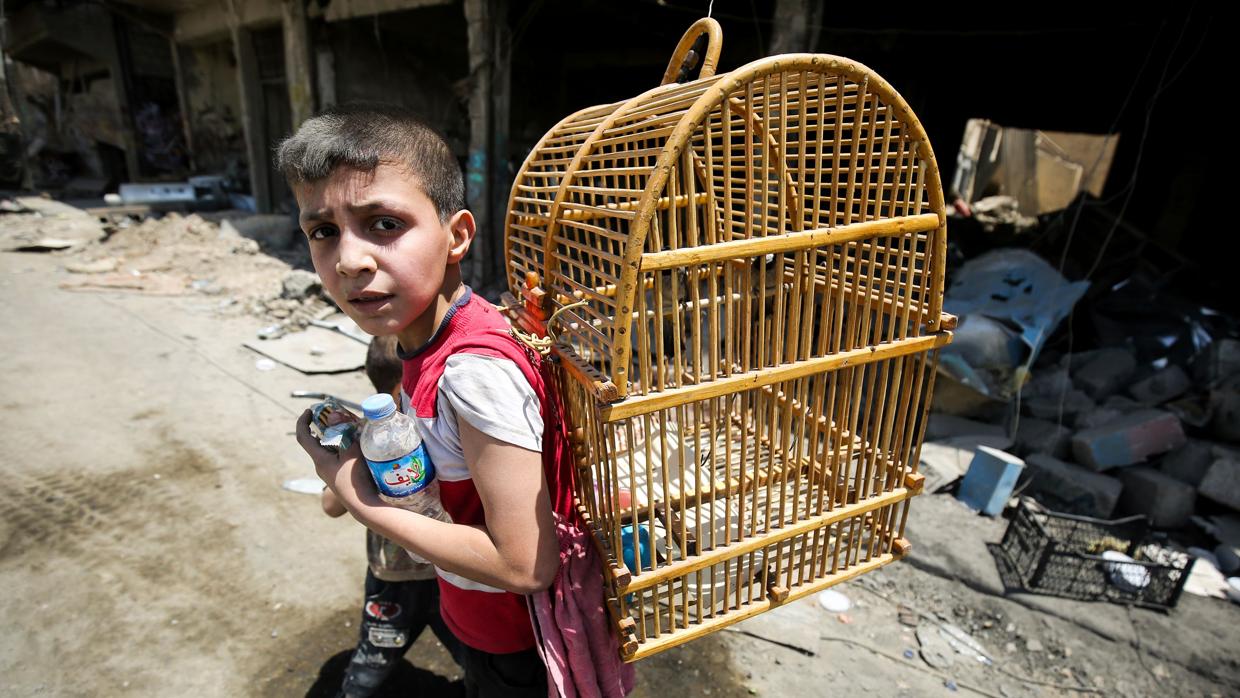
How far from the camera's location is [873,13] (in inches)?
255

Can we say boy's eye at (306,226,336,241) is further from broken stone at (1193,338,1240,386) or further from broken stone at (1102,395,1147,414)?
broken stone at (1193,338,1240,386)

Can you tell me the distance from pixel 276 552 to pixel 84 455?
178 centimetres

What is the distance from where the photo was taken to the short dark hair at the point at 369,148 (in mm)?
1007

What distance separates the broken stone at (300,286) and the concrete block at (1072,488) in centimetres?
725

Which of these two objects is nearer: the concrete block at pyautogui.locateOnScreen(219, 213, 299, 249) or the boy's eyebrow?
the boy's eyebrow

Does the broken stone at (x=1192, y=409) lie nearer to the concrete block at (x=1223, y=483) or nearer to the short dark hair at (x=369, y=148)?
the concrete block at (x=1223, y=483)

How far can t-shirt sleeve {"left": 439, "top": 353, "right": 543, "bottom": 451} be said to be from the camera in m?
0.96

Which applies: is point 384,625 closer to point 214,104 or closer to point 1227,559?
point 1227,559

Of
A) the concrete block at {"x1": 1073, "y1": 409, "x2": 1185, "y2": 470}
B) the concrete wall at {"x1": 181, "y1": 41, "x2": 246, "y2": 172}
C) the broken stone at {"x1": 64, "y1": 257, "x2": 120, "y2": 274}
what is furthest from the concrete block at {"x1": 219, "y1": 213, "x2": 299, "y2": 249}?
the concrete block at {"x1": 1073, "y1": 409, "x2": 1185, "y2": 470}

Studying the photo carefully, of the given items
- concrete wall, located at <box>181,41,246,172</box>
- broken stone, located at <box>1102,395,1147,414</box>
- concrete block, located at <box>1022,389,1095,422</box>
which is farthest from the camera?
concrete wall, located at <box>181,41,246,172</box>

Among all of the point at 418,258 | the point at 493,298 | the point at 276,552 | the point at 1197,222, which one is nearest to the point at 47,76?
the point at 493,298

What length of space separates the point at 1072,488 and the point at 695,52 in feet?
13.2

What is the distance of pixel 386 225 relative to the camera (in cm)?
105

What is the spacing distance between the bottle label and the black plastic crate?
10.5 feet
